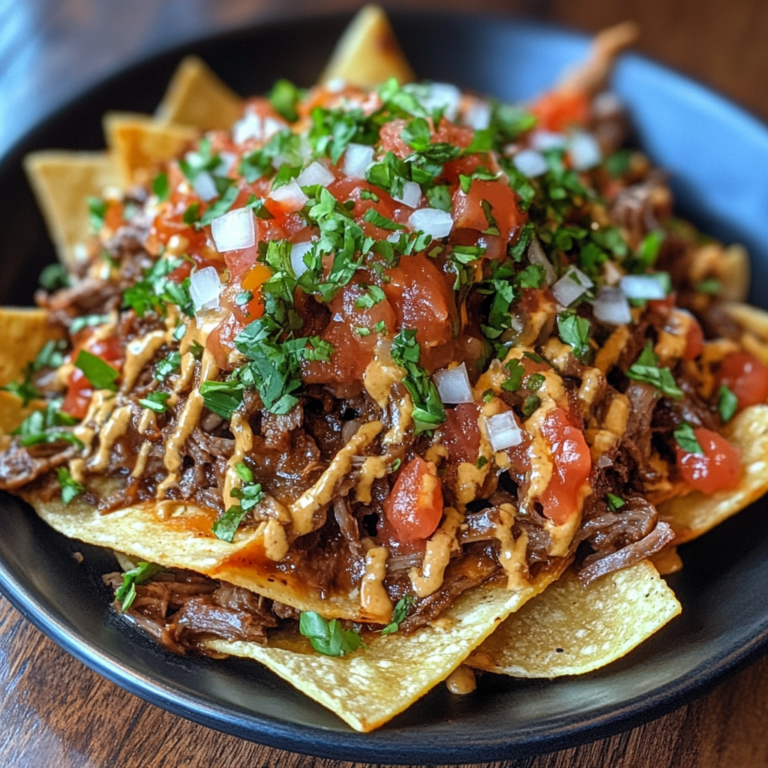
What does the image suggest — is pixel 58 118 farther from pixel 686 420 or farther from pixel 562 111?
pixel 686 420

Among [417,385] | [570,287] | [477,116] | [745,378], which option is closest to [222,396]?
[417,385]

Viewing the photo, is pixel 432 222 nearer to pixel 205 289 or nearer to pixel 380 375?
pixel 380 375

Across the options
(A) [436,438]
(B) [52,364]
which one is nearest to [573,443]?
(A) [436,438]

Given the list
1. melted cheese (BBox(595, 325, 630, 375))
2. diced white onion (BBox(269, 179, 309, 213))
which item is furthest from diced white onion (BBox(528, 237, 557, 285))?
diced white onion (BBox(269, 179, 309, 213))

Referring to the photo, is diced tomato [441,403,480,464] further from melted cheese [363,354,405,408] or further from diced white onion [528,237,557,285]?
diced white onion [528,237,557,285]

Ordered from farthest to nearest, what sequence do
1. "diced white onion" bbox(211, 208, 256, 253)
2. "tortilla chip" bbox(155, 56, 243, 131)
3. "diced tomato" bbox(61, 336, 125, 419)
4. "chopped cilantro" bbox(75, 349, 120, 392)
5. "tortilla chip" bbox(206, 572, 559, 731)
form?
"tortilla chip" bbox(155, 56, 243, 131) → "diced tomato" bbox(61, 336, 125, 419) → "chopped cilantro" bbox(75, 349, 120, 392) → "diced white onion" bbox(211, 208, 256, 253) → "tortilla chip" bbox(206, 572, 559, 731)

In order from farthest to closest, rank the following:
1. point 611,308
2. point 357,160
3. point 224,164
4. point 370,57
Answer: point 370,57
point 224,164
point 611,308
point 357,160
